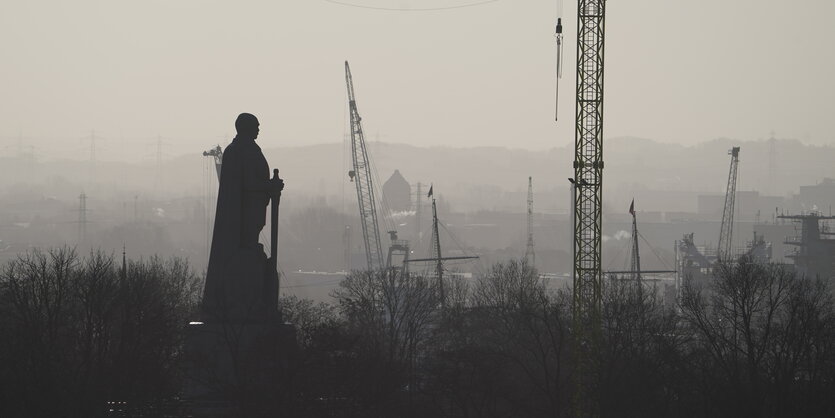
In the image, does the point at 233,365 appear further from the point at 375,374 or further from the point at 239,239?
the point at 375,374

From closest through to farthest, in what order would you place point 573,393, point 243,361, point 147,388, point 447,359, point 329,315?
1. point 243,361
2. point 147,388
3. point 573,393
4. point 447,359
5. point 329,315

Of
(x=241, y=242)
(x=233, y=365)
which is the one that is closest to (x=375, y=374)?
(x=233, y=365)

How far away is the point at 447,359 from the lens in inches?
2648

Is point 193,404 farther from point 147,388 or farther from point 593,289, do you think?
point 593,289

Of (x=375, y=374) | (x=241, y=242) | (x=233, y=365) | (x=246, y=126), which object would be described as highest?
(x=246, y=126)

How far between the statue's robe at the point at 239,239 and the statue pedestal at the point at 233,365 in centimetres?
66

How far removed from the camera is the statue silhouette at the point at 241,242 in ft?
174

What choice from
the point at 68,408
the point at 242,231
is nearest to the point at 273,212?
the point at 242,231

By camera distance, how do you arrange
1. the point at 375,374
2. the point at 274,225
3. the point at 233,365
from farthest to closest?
the point at 375,374 → the point at 274,225 → the point at 233,365

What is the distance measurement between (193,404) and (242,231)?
600cm

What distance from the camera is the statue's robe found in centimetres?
5319

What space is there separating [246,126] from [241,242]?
3984 millimetres

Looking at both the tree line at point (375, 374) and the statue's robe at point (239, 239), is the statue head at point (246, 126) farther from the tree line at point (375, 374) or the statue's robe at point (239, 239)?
the tree line at point (375, 374)

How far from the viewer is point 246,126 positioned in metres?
54.0
